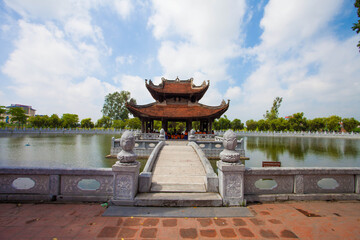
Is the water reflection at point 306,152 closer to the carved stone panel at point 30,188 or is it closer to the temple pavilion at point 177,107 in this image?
the temple pavilion at point 177,107

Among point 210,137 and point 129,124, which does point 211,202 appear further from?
point 129,124

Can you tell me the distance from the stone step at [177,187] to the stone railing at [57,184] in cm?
149

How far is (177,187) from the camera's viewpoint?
569 centimetres

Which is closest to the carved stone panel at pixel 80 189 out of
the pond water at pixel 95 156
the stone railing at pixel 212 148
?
the pond water at pixel 95 156

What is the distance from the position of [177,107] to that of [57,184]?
18532 mm

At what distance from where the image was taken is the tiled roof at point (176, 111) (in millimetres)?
20875

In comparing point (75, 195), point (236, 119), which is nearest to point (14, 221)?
point (75, 195)

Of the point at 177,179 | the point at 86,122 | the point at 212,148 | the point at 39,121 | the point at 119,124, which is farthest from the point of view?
the point at 86,122

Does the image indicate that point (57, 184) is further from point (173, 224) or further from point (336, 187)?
point (336, 187)

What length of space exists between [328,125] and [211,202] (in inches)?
3383

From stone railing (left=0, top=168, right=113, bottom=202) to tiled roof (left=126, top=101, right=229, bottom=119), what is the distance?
621 inches

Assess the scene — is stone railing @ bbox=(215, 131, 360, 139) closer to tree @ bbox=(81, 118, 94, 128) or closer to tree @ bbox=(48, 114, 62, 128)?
tree @ bbox=(81, 118, 94, 128)

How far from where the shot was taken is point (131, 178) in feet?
15.3

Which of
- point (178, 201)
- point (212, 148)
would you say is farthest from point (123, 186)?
point (212, 148)
